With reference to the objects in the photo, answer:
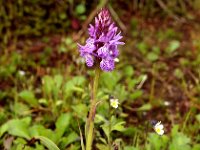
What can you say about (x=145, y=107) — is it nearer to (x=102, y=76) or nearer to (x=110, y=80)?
(x=110, y=80)

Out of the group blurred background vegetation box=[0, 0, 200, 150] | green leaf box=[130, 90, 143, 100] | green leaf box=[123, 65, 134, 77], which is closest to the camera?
blurred background vegetation box=[0, 0, 200, 150]

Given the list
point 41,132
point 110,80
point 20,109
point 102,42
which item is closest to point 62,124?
point 41,132

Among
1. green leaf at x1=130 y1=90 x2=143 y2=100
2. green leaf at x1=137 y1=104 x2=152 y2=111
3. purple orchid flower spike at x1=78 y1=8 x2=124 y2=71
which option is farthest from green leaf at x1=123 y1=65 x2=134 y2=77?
purple orchid flower spike at x1=78 y1=8 x2=124 y2=71

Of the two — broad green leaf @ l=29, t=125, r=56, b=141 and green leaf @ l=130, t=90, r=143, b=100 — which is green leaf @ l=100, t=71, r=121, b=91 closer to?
green leaf @ l=130, t=90, r=143, b=100

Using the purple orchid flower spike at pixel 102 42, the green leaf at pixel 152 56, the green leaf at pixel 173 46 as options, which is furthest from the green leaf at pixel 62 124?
the green leaf at pixel 173 46

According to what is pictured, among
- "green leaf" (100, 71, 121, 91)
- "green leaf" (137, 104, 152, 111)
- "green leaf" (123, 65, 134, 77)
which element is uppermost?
"green leaf" (123, 65, 134, 77)

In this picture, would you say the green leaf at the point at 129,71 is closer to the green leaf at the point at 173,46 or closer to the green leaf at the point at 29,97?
the green leaf at the point at 173,46

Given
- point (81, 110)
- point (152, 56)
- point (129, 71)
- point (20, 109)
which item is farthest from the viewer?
point (152, 56)

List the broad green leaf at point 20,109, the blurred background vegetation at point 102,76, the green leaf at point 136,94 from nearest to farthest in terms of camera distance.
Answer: the blurred background vegetation at point 102,76 < the broad green leaf at point 20,109 < the green leaf at point 136,94

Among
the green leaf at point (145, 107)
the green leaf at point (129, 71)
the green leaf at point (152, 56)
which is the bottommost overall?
the green leaf at point (145, 107)
